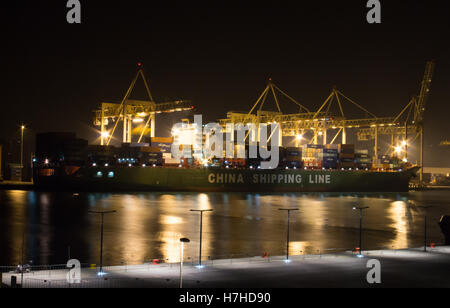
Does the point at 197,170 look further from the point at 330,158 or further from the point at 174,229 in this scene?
Answer: the point at 174,229

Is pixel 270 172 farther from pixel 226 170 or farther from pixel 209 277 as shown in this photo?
pixel 209 277

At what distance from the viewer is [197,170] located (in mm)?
59031

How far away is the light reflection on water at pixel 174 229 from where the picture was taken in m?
21.2

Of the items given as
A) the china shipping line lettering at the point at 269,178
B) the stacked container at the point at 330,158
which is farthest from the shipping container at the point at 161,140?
the stacked container at the point at 330,158

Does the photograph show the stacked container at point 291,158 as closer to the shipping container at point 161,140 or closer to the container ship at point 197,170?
the container ship at point 197,170

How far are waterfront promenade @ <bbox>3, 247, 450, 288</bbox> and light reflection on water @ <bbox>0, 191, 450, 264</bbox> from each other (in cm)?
381

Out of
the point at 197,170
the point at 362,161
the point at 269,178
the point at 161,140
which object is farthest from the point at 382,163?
the point at 161,140

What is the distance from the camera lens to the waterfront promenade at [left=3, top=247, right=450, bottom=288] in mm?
13328

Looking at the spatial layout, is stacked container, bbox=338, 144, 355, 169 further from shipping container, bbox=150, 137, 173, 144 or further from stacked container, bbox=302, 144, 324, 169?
shipping container, bbox=150, 137, 173, 144

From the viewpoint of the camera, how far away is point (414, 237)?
1126 inches

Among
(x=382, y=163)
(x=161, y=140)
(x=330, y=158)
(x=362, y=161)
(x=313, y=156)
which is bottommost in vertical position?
(x=382, y=163)

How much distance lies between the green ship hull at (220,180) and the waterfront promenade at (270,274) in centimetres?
3869

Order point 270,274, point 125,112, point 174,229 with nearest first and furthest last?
point 270,274, point 174,229, point 125,112

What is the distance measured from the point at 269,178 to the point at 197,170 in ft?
34.8
